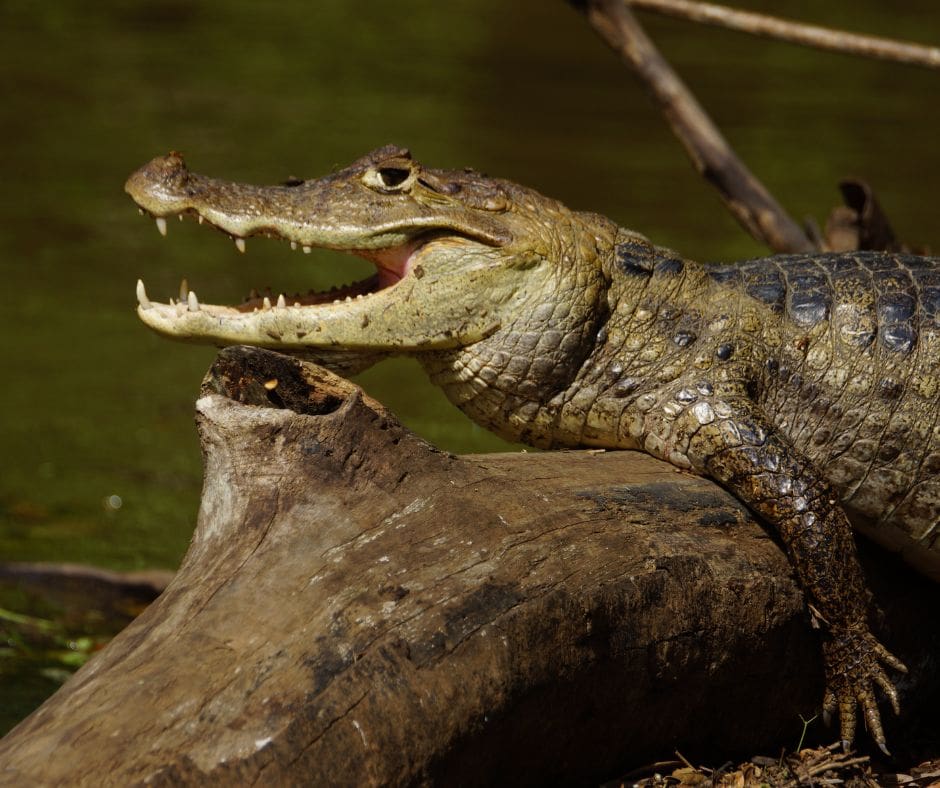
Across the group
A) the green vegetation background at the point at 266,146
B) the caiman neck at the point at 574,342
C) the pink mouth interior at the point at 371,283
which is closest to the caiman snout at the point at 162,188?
the pink mouth interior at the point at 371,283

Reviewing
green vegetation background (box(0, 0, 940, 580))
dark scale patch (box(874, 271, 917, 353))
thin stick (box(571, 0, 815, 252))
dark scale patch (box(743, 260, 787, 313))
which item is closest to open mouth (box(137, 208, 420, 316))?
dark scale patch (box(743, 260, 787, 313))

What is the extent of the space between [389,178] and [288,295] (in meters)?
0.43

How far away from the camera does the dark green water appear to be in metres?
6.84

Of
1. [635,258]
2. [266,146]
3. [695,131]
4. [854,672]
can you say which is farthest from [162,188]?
[266,146]

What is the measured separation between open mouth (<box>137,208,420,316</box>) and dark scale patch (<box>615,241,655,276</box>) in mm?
525

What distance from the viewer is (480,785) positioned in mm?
2604

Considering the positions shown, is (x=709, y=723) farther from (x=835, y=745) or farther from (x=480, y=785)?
(x=480, y=785)

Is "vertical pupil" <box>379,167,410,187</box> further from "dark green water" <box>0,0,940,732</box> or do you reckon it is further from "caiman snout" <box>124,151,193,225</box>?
"dark green water" <box>0,0,940,732</box>

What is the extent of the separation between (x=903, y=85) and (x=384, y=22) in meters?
6.86

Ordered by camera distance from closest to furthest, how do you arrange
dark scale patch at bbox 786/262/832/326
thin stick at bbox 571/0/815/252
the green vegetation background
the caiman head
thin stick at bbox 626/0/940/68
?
the caiman head → dark scale patch at bbox 786/262/832/326 → thin stick at bbox 626/0/940/68 → thin stick at bbox 571/0/815/252 → the green vegetation background

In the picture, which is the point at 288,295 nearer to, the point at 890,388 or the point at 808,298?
the point at 808,298

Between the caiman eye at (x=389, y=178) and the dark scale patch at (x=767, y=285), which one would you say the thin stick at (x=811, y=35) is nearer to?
the dark scale patch at (x=767, y=285)

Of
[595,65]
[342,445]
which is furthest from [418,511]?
[595,65]

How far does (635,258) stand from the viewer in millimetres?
3709
